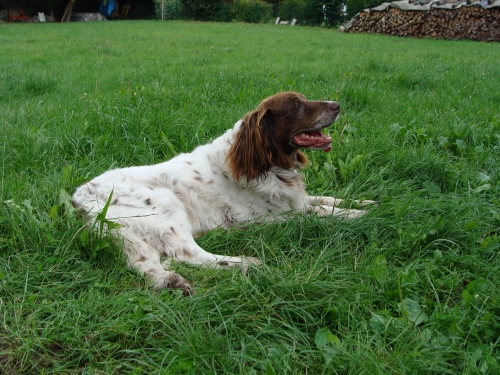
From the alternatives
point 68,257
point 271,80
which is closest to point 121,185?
point 68,257

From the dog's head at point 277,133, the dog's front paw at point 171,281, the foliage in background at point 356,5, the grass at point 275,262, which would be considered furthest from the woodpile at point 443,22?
the dog's front paw at point 171,281

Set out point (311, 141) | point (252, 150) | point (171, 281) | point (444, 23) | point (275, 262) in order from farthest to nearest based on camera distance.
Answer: point (444, 23), point (311, 141), point (252, 150), point (275, 262), point (171, 281)

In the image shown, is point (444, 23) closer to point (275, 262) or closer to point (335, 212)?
point (335, 212)

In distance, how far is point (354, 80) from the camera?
6520mm

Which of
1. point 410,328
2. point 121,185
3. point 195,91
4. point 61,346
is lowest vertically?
point 61,346

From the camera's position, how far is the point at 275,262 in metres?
2.66

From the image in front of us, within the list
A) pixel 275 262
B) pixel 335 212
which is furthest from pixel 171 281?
pixel 335 212

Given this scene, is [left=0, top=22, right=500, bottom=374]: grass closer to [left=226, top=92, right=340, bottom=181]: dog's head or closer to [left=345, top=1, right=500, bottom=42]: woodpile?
[left=226, top=92, right=340, bottom=181]: dog's head

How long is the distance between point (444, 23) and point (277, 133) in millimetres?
16788

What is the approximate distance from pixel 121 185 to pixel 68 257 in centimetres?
67

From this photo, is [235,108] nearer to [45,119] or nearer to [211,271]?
[45,119]

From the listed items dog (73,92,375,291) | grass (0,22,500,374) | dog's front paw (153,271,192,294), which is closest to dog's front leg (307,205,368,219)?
dog (73,92,375,291)

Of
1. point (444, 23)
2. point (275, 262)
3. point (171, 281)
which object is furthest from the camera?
point (444, 23)

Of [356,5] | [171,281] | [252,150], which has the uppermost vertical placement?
[356,5]
